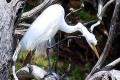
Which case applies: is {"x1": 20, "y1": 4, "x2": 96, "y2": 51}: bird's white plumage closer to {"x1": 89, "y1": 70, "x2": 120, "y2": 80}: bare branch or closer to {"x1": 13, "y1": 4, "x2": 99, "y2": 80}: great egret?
{"x1": 13, "y1": 4, "x2": 99, "y2": 80}: great egret

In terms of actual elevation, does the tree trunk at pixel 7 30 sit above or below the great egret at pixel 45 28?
above

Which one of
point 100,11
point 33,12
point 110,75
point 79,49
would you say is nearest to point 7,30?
point 110,75

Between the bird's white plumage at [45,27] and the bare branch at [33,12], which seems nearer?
the bare branch at [33,12]

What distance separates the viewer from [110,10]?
12.2ft

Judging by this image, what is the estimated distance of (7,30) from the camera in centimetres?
143

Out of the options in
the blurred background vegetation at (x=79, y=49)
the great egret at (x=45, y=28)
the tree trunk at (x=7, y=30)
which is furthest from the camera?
the blurred background vegetation at (x=79, y=49)

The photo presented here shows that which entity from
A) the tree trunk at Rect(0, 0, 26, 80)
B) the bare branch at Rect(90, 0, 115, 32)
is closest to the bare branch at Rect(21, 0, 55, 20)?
the bare branch at Rect(90, 0, 115, 32)

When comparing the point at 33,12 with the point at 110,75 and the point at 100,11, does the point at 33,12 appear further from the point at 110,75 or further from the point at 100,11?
the point at 110,75

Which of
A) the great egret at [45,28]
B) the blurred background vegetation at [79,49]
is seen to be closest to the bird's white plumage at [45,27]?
the great egret at [45,28]

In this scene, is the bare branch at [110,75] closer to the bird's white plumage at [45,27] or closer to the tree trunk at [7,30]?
the tree trunk at [7,30]

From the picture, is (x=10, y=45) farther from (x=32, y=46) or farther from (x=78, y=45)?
(x=78, y=45)

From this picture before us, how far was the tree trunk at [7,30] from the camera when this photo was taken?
1.37m

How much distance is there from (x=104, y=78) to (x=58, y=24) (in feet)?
3.08

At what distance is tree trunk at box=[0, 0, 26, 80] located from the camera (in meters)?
1.37
